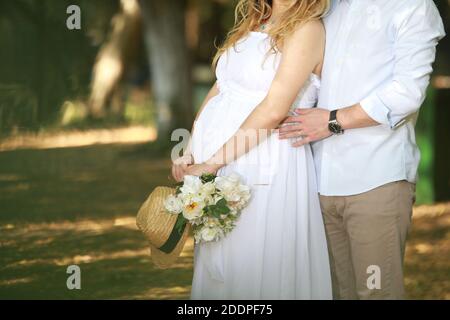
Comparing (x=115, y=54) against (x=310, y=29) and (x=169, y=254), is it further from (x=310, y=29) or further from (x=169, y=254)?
(x=310, y=29)

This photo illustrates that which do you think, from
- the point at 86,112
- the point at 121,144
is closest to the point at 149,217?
the point at 121,144

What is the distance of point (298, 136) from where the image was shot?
3592 millimetres

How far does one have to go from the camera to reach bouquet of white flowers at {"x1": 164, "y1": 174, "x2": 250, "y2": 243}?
11.4 ft

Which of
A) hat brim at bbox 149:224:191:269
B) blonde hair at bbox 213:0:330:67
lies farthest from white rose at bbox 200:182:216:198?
blonde hair at bbox 213:0:330:67

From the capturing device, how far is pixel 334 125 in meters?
3.51

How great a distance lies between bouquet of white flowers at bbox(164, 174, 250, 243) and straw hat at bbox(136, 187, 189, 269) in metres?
0.06

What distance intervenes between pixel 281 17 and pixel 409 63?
605mm

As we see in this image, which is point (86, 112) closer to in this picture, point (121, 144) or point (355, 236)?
point (121, 144)

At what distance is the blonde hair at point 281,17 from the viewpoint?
3.47m

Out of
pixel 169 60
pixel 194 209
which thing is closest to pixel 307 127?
pixel 194 209

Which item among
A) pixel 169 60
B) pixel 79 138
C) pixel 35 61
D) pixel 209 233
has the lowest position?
pixel 209 233

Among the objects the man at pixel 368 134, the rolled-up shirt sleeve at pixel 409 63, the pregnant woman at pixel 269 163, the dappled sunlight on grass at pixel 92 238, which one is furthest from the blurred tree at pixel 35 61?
the rolled-up shirt sleeve at pixel 409 63

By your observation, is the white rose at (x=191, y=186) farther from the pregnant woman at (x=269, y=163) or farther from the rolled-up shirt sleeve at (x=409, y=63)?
the rolled-up shirt sleeve at (x=409, y=63)
